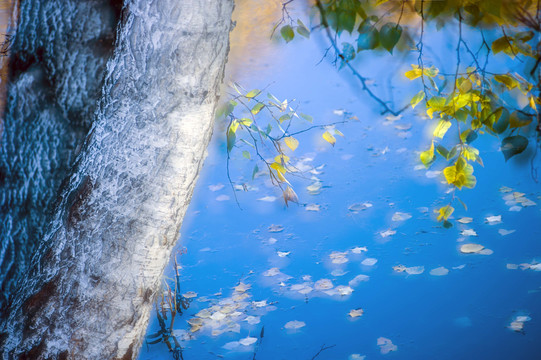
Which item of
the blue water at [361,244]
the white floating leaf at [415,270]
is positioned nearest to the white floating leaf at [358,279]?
the blue water at [361,244]

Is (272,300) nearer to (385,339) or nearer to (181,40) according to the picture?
(385,339)

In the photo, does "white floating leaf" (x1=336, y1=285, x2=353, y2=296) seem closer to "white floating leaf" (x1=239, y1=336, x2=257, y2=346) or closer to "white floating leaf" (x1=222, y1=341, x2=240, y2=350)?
"white floating leaf" (x1=239, y1=336, x2=257, y2=346)

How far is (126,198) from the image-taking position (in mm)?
650

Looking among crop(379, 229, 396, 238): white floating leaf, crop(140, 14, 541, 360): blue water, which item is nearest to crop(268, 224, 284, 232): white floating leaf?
crop(140, 14, 541, 360): blue water

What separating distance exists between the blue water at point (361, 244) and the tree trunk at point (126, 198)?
1742 mm

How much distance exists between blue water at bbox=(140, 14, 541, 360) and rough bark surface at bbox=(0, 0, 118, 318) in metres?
1.56

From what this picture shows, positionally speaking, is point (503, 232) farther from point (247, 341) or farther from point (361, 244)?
point (247, 341)

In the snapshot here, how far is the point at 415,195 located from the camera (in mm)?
2666

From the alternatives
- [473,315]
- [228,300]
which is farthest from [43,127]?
[473,315]

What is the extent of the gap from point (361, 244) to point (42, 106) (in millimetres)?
2195

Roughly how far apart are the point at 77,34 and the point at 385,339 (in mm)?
2444

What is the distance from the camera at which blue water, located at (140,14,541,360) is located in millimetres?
2486

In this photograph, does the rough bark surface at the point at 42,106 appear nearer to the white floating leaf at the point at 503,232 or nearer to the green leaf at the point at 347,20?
the green leaf at the point at 347,20

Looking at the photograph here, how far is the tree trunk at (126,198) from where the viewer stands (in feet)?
2.10
